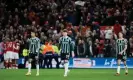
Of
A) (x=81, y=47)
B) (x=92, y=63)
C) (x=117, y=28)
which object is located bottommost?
(x=92, y=63)

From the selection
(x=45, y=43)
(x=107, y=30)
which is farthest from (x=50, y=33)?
(x=107, y=30)

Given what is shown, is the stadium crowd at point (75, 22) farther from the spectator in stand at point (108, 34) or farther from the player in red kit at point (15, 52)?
the player in red kit at point (15, 52)

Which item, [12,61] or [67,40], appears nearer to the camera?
[67,40]

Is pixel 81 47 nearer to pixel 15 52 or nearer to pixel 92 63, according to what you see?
pixel 92 63

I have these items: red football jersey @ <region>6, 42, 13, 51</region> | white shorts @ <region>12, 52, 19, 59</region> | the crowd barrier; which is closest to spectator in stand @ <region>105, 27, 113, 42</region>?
the crowd barrier

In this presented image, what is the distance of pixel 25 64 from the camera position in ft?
98.9

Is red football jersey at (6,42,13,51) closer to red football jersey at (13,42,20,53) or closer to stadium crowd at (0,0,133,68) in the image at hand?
red football jersey at (13,42,20,53)

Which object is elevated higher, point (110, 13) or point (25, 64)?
point (110, 13)

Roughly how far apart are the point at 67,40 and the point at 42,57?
7.78m

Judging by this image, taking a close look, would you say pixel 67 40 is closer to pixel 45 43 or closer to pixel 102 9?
pixel 45 43

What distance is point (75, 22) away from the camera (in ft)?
107

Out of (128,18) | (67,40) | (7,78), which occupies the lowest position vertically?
(7,78)

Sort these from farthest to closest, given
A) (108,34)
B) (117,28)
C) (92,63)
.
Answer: (92,63)
(108,34)
(117,28)

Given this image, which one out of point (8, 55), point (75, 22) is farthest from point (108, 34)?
point (8, 55)
